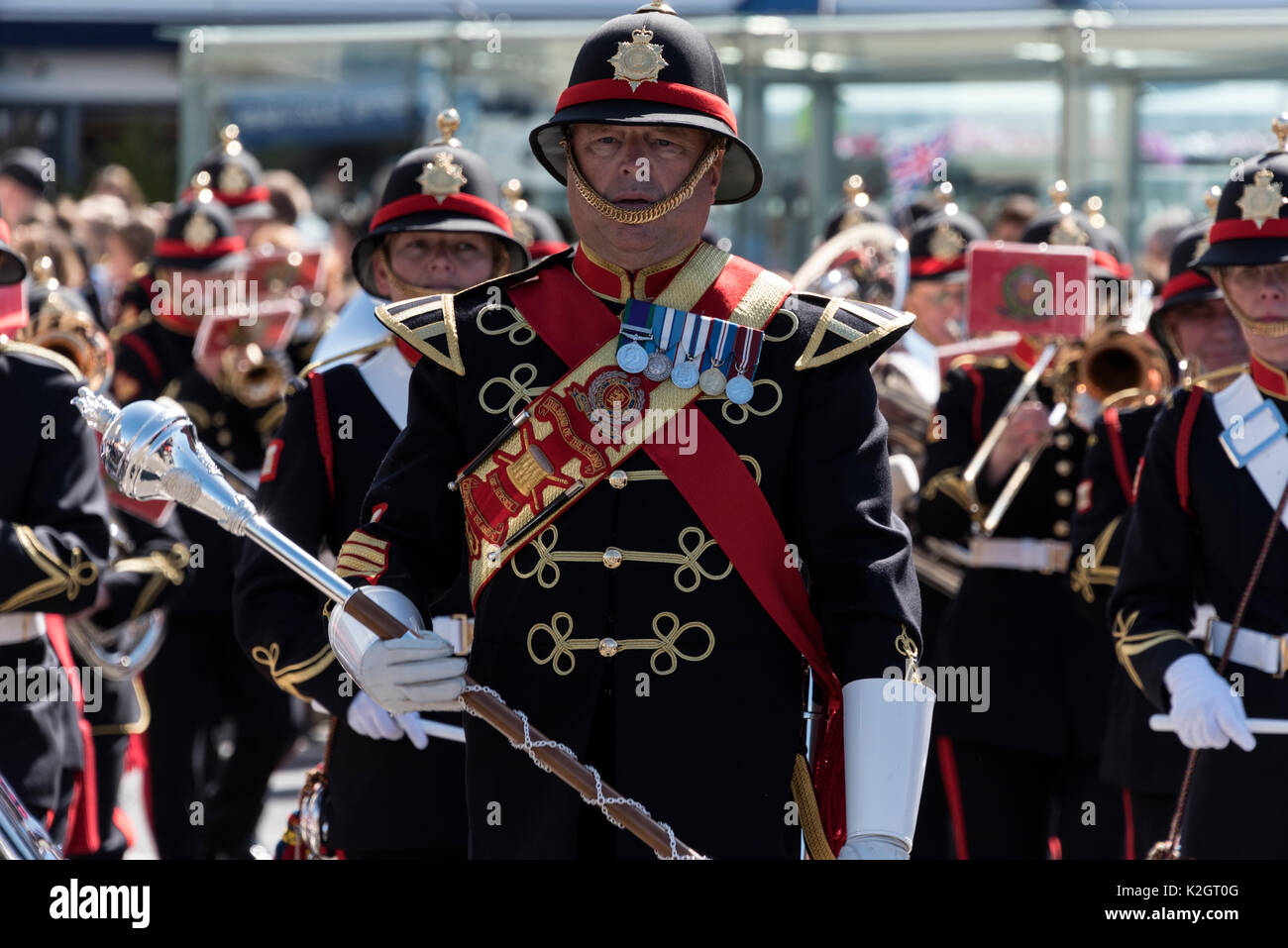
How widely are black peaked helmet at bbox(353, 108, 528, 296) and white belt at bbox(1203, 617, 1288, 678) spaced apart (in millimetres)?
1828

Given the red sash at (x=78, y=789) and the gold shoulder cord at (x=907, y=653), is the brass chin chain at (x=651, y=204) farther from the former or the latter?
the red sash at (x=78, y=789)

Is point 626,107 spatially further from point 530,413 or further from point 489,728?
point 489,728

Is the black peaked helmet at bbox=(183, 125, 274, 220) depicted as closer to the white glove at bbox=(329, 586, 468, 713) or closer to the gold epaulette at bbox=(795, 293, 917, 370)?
the gold epaulette at bbox=(795, 293, 917, 370)

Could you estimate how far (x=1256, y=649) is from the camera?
4.55 metres

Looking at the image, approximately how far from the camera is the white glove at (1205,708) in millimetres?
4434

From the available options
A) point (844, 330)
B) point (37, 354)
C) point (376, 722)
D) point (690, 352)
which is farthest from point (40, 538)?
point (844, 330)

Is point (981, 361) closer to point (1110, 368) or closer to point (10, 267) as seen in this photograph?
point (1110, 368)

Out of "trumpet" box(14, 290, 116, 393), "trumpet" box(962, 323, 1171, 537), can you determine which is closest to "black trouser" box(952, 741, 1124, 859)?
"trumpet" box(962, 323, 1171, 537)

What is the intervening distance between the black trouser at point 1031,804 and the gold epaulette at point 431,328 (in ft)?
11.1

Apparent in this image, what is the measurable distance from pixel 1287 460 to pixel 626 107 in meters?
2.00

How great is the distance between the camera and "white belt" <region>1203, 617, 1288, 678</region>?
4516mm

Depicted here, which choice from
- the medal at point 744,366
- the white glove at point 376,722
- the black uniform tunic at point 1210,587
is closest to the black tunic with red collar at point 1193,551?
the black uniform tunic at point 1210,587
